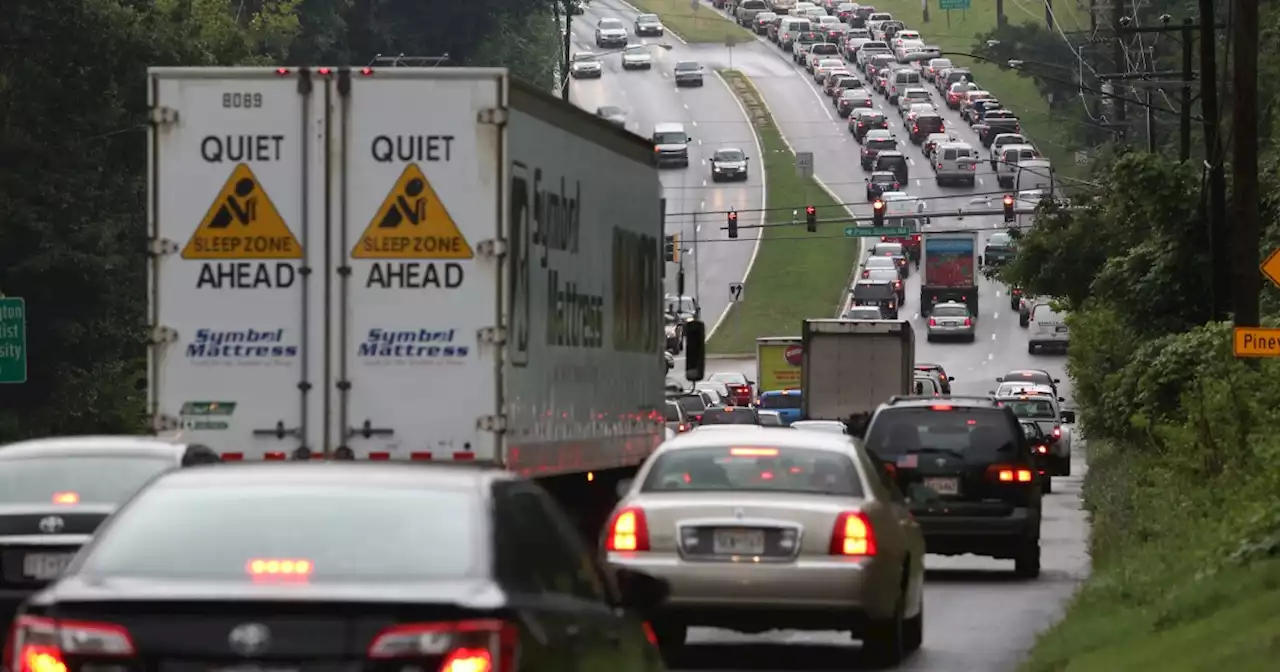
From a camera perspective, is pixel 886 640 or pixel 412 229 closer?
pixel 886 640

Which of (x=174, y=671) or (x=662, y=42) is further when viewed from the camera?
(x=662, y=42)

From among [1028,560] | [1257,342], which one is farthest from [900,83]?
[1028,560]

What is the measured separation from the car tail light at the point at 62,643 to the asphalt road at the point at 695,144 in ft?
276

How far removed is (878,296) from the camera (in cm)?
→ 8850

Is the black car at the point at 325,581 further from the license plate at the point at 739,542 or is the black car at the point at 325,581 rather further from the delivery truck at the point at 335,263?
the delivery truck at the point at 335,263

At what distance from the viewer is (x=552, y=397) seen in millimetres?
17938

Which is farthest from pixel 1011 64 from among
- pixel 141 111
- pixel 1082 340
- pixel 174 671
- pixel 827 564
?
pixel 174 671

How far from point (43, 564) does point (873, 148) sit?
3881 inches

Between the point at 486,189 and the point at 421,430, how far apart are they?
1601 mm

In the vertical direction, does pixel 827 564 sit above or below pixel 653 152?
below

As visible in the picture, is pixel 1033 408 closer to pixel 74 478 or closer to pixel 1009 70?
pixel 74 478

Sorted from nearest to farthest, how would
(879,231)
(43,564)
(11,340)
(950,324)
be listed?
(43,564), (11,340), (879,231), (950,324)

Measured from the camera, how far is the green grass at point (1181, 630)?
40.9 ft

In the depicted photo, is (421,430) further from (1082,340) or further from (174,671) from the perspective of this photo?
(1082,340)
